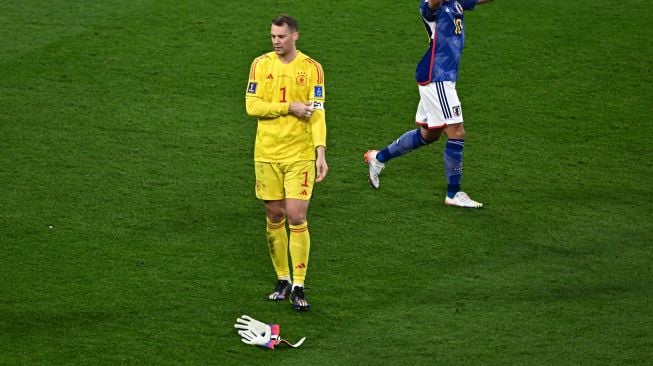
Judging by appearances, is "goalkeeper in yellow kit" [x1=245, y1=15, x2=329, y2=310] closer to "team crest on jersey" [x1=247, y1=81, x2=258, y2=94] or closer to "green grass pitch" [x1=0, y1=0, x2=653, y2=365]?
"team crest on jersey" [x1=247, y1=81, x2=258, y2=94]

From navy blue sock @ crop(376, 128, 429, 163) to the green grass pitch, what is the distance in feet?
0.91

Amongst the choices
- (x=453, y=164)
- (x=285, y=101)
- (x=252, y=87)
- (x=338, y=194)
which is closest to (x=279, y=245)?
(x=285, y=101)

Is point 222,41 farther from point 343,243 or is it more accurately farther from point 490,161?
point 343,243

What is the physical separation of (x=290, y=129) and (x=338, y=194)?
239 centimetres

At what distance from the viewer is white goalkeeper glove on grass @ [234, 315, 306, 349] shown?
8.33 meters

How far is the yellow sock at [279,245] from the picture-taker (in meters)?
9.02

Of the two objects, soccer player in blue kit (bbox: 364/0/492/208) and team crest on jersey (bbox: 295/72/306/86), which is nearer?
team crest on jersey (bbox: 295/72/306/86)

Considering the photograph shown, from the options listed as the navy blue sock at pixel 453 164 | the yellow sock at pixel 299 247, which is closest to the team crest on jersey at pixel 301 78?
the yellow sock at pixel 299 247

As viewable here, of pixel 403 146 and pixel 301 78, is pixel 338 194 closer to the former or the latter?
pixel 403 146

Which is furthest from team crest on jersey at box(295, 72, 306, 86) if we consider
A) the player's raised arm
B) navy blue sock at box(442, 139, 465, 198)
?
navy blue sock at box(442, 139, 465, 198)

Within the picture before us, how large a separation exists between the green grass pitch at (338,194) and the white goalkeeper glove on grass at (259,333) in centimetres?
9

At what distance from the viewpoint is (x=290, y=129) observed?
28.5ft

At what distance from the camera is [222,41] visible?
46.6 feet

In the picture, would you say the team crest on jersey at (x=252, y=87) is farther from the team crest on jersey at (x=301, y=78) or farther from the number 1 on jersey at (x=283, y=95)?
the team crest on jersey at (x=301, y=78)
